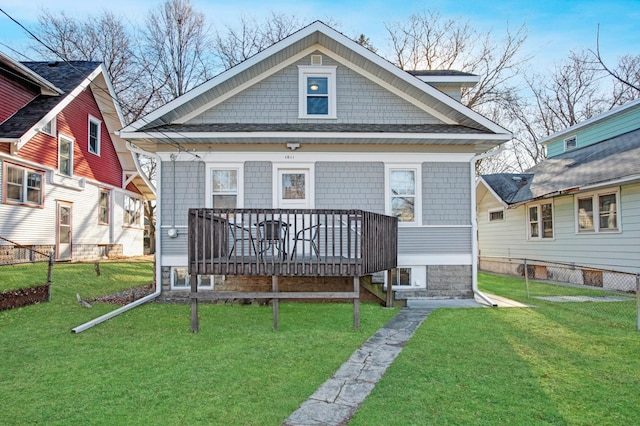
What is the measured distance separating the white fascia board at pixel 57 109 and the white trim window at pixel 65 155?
1433 millimetres

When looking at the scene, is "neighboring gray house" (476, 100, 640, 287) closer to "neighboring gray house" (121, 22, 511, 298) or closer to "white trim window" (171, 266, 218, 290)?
"neighboring gray house" (121, 22, 511, 298)

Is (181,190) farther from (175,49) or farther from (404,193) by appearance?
(175,49)

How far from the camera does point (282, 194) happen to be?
8.95 m

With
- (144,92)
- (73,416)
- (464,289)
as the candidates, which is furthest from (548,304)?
(144,92)

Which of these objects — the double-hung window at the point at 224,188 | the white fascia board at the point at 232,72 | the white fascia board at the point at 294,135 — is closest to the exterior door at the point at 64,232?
the white fascia board at the point at 294,135

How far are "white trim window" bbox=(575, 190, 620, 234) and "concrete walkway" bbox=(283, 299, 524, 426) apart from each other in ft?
23.5

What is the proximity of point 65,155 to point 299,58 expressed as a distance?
10788 mm

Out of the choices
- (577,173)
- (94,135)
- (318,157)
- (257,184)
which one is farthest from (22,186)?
(577,173)

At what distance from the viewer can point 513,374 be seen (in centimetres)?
431

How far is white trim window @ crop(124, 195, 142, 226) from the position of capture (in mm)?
19312

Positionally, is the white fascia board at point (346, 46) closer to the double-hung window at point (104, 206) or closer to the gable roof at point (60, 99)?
the gable roof at point (60, 99)

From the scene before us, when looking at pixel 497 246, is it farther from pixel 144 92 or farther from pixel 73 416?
pixel 144 92

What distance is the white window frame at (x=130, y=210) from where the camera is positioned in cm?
1919

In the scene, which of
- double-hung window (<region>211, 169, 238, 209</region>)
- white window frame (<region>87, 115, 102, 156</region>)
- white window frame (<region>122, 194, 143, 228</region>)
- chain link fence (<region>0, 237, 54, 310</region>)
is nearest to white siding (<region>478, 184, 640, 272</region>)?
double-hung window (<region>211, 169, 238, 209</region>)
